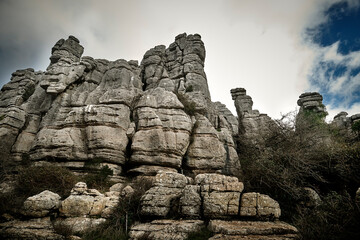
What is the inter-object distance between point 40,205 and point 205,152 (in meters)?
13.1

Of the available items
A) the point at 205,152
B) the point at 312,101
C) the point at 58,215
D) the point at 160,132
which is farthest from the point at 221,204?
the point at 312,101

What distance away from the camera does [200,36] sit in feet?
107

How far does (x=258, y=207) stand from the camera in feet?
24.9

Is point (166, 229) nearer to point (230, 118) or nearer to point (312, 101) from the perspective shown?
point (230, 118)

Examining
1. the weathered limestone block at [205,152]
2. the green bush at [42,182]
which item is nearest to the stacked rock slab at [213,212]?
the green bush at [42,182]

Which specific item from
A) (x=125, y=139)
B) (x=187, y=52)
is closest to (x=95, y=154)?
(x=125, y=139)

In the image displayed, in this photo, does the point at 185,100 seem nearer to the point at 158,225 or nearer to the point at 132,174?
the point at 132,174

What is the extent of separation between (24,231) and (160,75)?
81.9 ft

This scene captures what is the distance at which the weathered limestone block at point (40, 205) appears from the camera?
8836 millimetres

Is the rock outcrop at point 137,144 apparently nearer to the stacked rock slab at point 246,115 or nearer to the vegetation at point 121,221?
the stacked rock slab at point 246,115

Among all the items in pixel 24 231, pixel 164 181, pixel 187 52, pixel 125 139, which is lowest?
pixel 24 231

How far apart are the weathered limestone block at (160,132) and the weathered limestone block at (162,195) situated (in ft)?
19.3

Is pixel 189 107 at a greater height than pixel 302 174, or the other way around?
pixel 189 107

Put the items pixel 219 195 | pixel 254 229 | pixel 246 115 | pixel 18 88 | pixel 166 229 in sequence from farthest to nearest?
pixel 246 115
pixel 18 88
pixel 219 195
pixel 166 229
pixel 254 229
